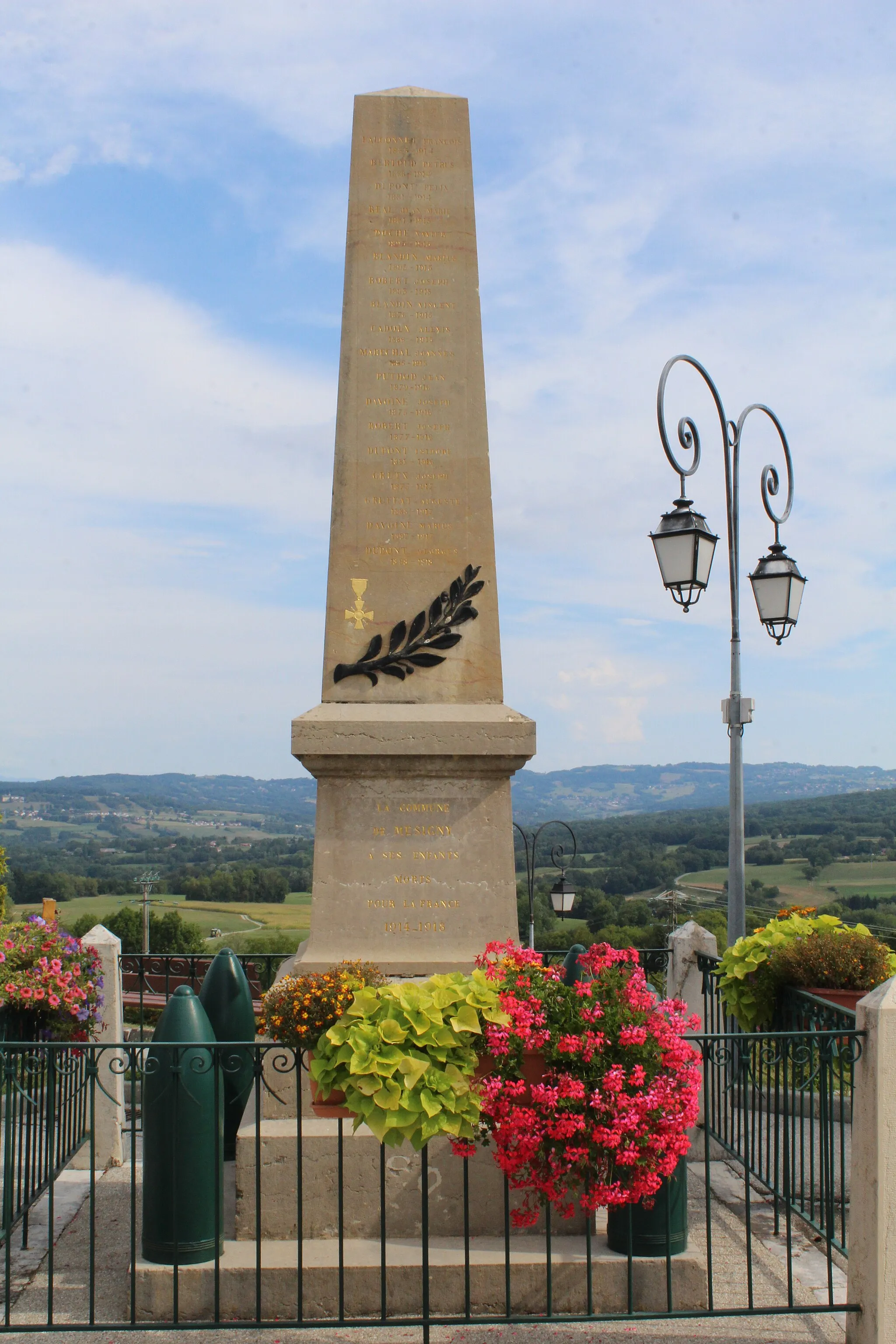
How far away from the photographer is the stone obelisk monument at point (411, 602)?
284 inches

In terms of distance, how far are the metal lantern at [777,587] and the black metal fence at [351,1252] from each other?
4779mm

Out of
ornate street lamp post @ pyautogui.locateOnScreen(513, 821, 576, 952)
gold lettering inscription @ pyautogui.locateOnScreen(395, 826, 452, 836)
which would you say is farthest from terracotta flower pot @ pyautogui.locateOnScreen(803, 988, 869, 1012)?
ornate street lamp post @ pyautogui.locateOnScreen(513, 821, 576, 952)

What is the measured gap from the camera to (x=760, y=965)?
7059 mm

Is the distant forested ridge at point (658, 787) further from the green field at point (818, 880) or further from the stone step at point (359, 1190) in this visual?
the stone step at point (359, 1190)

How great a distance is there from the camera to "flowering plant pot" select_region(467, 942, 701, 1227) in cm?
470

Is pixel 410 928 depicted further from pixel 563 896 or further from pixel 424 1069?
pixel 563 896

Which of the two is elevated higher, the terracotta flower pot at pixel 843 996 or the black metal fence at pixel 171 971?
the terracotta flower pot at pixel 843 996

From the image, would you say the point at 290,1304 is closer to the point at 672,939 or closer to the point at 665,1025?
the point at 665,1025

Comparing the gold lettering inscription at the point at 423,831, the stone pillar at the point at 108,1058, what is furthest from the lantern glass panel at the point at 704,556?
the stone pillar at the point at 108,1058

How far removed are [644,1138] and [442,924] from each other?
268cm

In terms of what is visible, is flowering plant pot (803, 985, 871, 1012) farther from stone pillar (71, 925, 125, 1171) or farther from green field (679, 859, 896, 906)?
green field (679, 859, 896, 906)

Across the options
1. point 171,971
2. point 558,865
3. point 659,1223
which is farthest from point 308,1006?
point 558,865

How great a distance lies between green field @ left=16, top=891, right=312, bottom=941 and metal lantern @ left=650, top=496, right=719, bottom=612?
1953 centimetres

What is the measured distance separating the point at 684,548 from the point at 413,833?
3.42m
